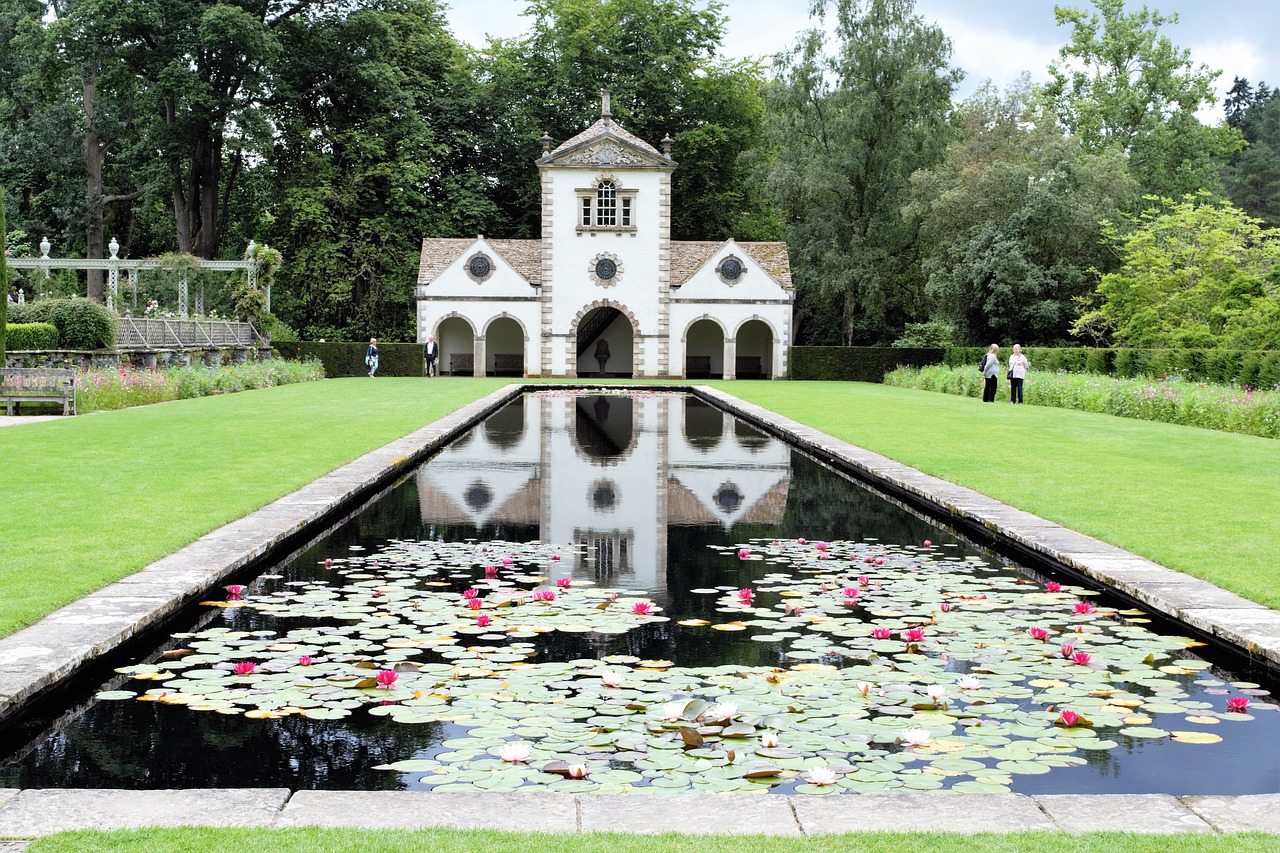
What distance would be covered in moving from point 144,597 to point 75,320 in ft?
74.3

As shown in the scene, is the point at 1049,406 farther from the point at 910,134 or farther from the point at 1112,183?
the point at 910,134

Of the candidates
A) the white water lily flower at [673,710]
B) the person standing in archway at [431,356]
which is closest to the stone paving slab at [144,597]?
the white water lily flower at [673,710]

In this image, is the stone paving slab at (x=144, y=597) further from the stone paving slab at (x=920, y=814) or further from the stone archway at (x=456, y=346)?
the stone archway at (x=456, y=346)

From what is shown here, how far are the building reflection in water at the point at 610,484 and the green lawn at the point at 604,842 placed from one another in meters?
4.33

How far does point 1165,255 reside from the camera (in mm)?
34781

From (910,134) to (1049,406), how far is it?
20107 millimetres

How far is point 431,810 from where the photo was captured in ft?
12.5

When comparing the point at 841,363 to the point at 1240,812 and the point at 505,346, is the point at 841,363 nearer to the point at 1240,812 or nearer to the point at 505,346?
the point at 505,346

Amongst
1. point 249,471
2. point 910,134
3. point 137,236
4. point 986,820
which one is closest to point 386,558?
point 249,471

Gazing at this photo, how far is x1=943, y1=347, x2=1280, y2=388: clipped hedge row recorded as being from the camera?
23.8m

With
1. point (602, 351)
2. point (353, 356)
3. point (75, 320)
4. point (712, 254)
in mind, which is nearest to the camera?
point (75, 320)

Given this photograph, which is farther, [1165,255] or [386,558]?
[1165,255]

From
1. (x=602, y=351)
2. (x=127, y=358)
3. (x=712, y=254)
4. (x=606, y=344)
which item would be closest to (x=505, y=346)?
(x=602, y=351)

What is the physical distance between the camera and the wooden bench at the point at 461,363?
47562 mm
